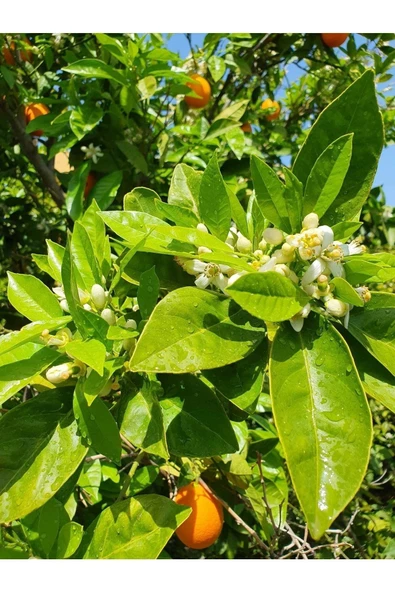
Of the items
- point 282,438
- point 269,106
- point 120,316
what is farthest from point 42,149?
point 282,438

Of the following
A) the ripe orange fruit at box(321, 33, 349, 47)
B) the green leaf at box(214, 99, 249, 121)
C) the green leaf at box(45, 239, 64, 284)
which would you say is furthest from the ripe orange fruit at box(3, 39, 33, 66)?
the green leaf at box(45, 239, 64, 284)

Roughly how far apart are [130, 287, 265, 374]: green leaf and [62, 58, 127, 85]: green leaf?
89cm

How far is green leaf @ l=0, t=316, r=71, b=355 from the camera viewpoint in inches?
25.0

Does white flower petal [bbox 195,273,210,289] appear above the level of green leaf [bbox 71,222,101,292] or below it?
below

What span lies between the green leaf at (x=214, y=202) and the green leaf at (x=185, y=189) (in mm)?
128

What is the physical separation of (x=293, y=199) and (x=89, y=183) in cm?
109

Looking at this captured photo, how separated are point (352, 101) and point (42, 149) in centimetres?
227

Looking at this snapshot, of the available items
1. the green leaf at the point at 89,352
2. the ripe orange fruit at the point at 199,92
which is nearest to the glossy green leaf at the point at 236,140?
the ripe orange fruit at the point at 199,92

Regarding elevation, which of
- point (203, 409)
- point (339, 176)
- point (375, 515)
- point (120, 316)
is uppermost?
point (339, 176)

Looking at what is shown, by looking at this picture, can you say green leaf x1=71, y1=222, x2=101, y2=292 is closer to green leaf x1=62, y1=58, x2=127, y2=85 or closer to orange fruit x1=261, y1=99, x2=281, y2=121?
green leaf x1=62, y1=58, x2=127, y2=85

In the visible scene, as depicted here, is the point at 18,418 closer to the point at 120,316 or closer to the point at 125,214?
the point at 120,316

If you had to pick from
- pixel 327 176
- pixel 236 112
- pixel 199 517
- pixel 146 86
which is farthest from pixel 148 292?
pixel 236 112

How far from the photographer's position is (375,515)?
6.14ft

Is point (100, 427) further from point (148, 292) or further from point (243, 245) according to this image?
point (243, 245)
